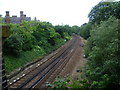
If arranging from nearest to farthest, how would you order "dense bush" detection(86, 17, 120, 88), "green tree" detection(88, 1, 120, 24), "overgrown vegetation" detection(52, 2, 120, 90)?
"overgrown vegetation" detection(52, 2, 120, 90)
"dense bush" detection(86, 17, 120, 88)
"green tree" detection(88, 1, 120, 24)

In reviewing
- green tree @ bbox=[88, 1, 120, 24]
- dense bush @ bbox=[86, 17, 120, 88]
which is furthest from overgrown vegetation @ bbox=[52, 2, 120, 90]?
green tree @ bbox=[88, 1, 120, 24]

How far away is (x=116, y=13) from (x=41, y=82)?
8.43 meters

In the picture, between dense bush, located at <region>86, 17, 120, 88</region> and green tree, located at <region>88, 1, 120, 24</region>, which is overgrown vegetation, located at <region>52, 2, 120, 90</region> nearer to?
dense bush, located at <region>86, 17, 120, 88</region>

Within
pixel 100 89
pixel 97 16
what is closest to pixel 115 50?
pixel 100 89

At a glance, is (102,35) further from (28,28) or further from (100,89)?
(28,28)

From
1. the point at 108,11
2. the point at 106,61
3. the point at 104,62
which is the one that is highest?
the point at 108,11

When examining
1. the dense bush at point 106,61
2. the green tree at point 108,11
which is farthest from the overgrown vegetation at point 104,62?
the green tree at point 108,11

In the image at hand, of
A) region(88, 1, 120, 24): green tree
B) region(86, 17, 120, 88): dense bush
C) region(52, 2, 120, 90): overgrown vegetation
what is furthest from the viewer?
region(88, 1, 120, 24): green tree

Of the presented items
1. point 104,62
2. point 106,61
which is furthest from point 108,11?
point 106,61

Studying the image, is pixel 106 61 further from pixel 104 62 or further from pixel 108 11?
pixel 108 11

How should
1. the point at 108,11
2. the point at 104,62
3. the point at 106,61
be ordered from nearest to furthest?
the point at 106,61
the point at 104,62
the point at 108,11

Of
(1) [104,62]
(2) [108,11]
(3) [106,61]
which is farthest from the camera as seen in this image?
(2) [108,11]

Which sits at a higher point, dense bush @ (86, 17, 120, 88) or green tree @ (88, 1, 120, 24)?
green tree @ (88, 1, 120, 24)

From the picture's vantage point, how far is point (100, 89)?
12.0 ft
